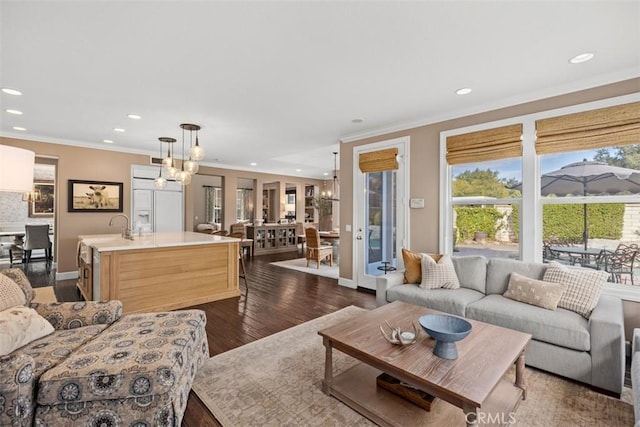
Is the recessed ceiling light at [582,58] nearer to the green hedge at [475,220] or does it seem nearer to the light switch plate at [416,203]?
the green hedge at [475,220]

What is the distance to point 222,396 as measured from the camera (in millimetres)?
2072

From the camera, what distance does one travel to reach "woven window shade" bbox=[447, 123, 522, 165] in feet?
11.1

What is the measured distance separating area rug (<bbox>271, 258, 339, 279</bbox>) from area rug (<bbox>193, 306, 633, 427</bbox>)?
3297 millimetres

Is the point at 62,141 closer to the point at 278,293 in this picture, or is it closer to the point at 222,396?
the point at 278,293

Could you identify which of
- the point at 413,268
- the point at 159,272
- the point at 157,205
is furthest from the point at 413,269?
the point at 157,205

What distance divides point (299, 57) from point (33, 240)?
319 inches

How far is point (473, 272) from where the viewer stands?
331 cm

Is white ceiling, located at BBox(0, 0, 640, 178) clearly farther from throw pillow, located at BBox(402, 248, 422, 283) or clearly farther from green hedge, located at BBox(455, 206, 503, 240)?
throw pillow, located at BBox(402, 248, 422, 283)

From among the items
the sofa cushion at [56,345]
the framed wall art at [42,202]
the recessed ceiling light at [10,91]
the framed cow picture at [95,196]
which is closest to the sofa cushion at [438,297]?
the sofa cushion at [56,345]

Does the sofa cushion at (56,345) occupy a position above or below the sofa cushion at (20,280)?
below

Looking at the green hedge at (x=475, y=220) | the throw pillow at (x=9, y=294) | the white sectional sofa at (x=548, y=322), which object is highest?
the green hedge at (x=475, y=220)

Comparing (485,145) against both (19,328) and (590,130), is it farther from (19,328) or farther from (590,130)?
(19,328)

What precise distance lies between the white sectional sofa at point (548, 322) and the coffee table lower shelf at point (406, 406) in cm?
54

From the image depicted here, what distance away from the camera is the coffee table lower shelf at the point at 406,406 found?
1747mm
